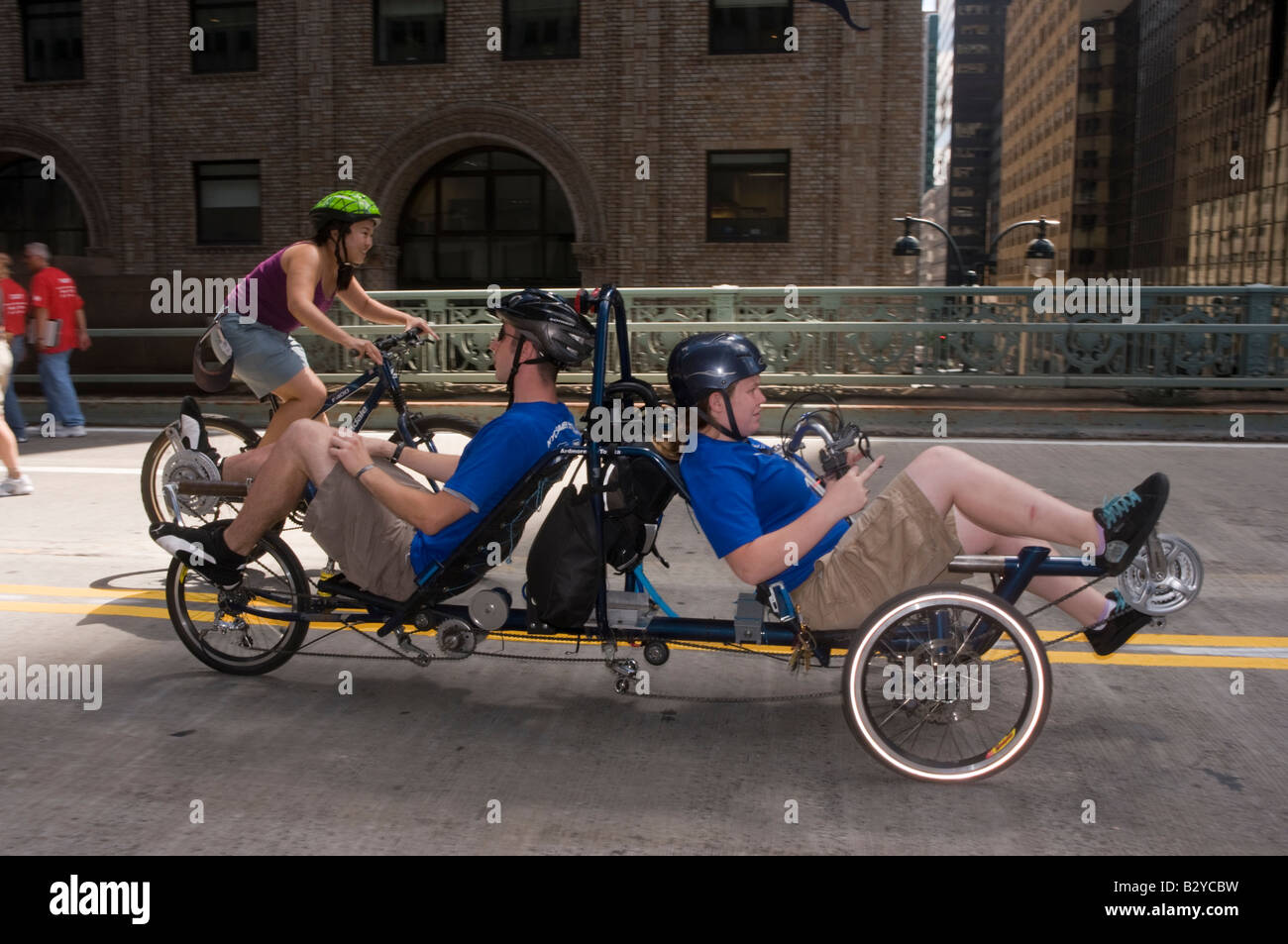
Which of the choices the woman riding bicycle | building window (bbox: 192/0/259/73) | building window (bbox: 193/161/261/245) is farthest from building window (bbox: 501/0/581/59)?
the woman riding bicycle

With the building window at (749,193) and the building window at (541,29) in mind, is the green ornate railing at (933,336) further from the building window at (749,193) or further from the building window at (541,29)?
the building window at (541,29)

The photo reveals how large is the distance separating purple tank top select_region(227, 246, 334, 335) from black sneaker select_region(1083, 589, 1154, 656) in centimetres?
407

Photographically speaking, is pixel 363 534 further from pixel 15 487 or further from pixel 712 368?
pixel 15 487

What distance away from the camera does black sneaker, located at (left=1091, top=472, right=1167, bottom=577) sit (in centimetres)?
362

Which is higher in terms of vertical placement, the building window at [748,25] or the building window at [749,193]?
the building window at [748,25]

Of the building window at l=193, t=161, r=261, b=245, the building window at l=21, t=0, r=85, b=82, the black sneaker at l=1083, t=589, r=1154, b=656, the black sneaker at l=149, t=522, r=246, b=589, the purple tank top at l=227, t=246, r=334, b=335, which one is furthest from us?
the building window at l=21, t=0, r=85, b=82

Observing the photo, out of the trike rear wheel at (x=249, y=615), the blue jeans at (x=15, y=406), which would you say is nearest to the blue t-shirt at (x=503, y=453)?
the trike rear wheel at (x=249, y=615)

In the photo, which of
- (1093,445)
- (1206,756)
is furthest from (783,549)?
(1093,445)

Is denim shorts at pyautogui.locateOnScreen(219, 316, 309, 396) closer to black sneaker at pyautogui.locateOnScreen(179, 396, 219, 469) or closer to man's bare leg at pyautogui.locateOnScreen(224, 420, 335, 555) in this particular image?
black sneaker at pyautogui.locateOnScreen(179, 396, 219, 469)

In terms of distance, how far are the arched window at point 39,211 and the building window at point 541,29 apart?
10877 mm

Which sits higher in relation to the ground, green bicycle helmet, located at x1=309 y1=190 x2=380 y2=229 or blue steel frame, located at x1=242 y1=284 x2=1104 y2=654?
green bicycle helmet, located at x1=309 y1=190 x2=380 y2=229

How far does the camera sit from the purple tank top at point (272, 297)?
614 centimetres

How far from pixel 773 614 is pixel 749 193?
1832 centimetres
